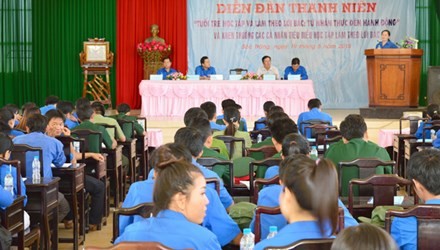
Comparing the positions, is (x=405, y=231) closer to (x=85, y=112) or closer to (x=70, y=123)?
(x=85, y=112)

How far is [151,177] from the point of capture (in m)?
4.43

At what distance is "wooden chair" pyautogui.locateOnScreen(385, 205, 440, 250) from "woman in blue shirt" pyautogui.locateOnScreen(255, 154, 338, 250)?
706mm

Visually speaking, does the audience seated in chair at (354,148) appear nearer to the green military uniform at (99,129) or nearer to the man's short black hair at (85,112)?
the green military uniform at (99,129)

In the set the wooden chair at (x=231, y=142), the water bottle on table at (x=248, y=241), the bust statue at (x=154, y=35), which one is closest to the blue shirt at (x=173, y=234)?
the water bottle on table at (x=248, y=241)

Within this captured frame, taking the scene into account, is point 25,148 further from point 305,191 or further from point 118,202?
point 305,191

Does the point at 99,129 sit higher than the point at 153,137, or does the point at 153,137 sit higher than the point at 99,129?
the point at 99,129

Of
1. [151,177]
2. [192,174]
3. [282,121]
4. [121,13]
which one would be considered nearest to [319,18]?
[121,13]

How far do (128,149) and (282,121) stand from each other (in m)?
3.30

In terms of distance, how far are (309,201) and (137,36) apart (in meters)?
16.0

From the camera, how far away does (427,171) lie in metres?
3.84

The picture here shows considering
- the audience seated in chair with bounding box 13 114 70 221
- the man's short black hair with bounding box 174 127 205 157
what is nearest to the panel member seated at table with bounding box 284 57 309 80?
the audience seated in chair with bounding box 13 114 70 221

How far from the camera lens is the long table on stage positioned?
15.1m

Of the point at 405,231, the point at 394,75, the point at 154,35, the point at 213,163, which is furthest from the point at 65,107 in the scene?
the point at 154,35

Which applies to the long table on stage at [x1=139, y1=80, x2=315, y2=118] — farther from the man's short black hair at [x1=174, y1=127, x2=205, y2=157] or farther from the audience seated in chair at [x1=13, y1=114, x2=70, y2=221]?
the man's short black hair at [x1=174, y1=127, x2=205, y2=157]
